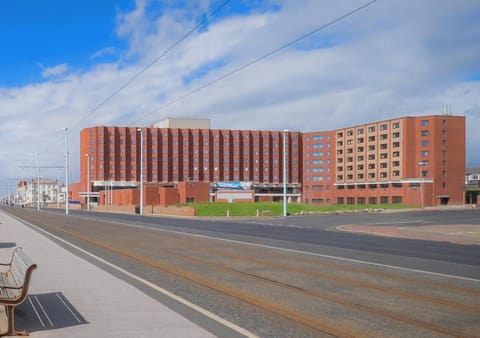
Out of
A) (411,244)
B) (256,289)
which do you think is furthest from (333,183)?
(256,289)

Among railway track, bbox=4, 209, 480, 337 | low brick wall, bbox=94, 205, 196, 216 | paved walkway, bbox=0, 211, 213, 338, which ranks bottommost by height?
low brick wall, bbox=94, 205, 196, 216

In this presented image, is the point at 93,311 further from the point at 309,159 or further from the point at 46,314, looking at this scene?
the point at 309,159

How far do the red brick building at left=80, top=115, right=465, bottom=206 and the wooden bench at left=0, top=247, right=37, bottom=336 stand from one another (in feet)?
241

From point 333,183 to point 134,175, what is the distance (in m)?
54.3

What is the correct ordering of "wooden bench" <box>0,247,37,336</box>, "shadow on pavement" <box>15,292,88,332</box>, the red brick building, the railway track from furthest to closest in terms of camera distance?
1. the red brick building
2. the railway track
3. "shadow on pavement" <box>15,292,88,332</box>
4. "wooden bench" <box>0,247,37,336</box>

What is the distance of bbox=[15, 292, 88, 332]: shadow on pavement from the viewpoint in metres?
7.15

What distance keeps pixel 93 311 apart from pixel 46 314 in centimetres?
68

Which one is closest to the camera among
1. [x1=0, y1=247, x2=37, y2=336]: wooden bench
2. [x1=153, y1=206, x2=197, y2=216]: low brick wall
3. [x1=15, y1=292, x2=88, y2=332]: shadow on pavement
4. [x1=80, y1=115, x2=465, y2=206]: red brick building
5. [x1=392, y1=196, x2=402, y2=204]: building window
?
[x1=0, y1=247, x2=37, y2=336]: wooden bench

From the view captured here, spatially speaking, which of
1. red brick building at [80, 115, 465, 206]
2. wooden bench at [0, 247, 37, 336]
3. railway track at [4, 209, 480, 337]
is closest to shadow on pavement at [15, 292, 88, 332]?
wooden bench at [0, 247, 37, 336]

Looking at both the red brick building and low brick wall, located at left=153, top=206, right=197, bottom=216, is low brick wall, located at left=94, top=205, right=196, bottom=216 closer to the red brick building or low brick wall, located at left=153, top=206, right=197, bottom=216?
low brick wall, located at left=153, top=206, right=197, bottom=216

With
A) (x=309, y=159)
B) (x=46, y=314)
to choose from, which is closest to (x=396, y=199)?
(x=309, y=159)

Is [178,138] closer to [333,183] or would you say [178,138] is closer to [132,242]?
[333,183]

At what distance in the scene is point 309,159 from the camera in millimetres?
129625

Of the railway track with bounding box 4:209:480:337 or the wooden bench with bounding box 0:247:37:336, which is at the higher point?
the wooden bench with bounding box 0:247:37:336
